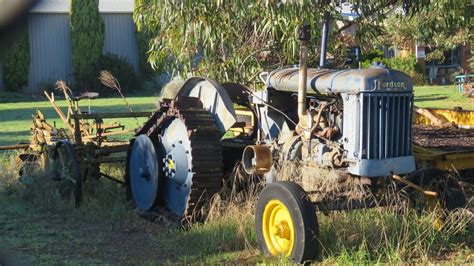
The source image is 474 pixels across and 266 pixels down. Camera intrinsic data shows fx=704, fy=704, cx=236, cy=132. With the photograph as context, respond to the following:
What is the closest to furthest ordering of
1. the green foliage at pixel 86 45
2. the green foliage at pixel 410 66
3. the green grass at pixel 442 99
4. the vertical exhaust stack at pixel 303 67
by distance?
the vertical exhaust stack at pixel 303 67
the green grass at pixel 442 99
the green foliage at pixel 86 45
the green foliage at pixel 410 66

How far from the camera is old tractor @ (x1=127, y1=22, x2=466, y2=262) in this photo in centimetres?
550

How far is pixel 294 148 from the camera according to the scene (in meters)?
6.36

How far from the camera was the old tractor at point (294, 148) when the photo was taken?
5.50 metres

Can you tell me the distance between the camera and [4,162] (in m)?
10.9

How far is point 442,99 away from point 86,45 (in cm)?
1600

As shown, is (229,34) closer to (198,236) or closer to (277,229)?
(198,236)

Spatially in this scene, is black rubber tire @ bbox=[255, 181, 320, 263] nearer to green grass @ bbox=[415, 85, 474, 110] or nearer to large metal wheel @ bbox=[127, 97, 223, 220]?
large metal wheel @ bbox=[127, 97, 223, 220]

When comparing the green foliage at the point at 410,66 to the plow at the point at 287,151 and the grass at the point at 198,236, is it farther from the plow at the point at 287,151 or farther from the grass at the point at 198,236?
the grass at the point at 198,236

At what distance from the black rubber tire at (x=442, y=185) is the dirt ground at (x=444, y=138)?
5.19 feet

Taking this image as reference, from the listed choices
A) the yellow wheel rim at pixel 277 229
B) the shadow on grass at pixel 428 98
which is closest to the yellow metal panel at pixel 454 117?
the yellow wheel rim at pixel 277 229

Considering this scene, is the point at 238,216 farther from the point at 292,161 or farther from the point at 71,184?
the point at 71,184

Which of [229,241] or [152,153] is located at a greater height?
[152,153]

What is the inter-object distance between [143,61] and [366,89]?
96.8ft

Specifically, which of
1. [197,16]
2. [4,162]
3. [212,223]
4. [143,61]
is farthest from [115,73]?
[212,223]
